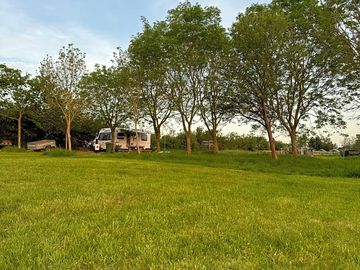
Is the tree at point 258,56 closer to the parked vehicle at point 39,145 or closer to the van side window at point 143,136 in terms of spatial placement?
the van side window at point 143,136

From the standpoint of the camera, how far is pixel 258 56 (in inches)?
840

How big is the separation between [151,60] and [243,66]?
745 cm

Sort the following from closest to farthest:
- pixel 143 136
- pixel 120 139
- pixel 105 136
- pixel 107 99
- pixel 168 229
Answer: pixel 168 229 → pixel 107 99 → pixel 105 136 → pixel 120 139 → pixel 143 136

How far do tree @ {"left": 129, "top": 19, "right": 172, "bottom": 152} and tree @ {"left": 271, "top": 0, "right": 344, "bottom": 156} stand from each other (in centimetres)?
854

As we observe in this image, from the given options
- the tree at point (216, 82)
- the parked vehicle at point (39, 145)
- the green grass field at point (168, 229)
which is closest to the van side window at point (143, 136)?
the parked vehicle at point (39, 145)

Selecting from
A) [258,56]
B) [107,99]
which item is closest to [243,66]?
[258,56]

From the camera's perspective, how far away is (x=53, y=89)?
2894cm

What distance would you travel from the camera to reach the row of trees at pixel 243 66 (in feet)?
67.8

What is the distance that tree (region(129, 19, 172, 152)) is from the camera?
82.3 ft

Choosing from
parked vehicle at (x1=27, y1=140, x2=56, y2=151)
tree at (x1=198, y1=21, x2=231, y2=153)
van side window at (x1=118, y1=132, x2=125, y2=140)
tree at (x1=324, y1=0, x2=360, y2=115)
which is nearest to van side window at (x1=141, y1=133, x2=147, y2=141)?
van side window at (x1=118, y1=132, x2=125, y2=140)

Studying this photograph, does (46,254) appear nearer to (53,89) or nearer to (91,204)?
(91,204)

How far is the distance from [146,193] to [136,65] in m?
22.2

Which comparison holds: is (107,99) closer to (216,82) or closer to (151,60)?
(151,60)

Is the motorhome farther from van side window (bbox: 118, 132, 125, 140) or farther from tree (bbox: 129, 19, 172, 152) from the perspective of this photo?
tree (bbox: 129, 19, 172, 152)
